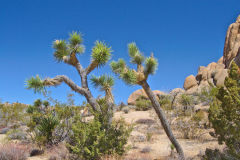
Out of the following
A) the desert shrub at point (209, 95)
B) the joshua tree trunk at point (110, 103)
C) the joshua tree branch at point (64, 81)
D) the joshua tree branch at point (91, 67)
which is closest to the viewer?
the joshua tree trunk at point (110, 103)

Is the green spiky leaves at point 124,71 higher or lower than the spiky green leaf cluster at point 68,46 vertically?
lower

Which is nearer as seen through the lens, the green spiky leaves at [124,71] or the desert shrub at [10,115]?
the green spiky leaves at [124,71]

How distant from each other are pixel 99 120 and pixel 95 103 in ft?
2.52

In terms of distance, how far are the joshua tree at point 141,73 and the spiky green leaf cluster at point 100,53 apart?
715 millimetres

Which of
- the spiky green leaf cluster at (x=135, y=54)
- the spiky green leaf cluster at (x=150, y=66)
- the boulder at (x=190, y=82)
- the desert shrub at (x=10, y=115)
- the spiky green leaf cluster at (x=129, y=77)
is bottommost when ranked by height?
the spiky green leaf cluster at (x=129, y=77)

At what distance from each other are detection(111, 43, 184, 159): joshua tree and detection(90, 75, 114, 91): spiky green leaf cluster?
70 cm

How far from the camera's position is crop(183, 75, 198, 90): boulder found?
48.7m

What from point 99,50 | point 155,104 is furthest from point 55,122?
point 155,104

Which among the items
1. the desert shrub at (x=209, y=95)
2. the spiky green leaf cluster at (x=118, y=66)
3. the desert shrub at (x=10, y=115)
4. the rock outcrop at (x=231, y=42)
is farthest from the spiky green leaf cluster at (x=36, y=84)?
the rock outcrop at (x=231, y=42)

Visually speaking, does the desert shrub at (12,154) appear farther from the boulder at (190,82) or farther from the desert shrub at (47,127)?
the boulder at (190,82)

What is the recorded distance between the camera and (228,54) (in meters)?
42.7

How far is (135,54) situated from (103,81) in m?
1.76

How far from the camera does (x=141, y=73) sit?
7.27 meters

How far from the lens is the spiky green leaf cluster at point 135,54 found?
7605 millimetres
